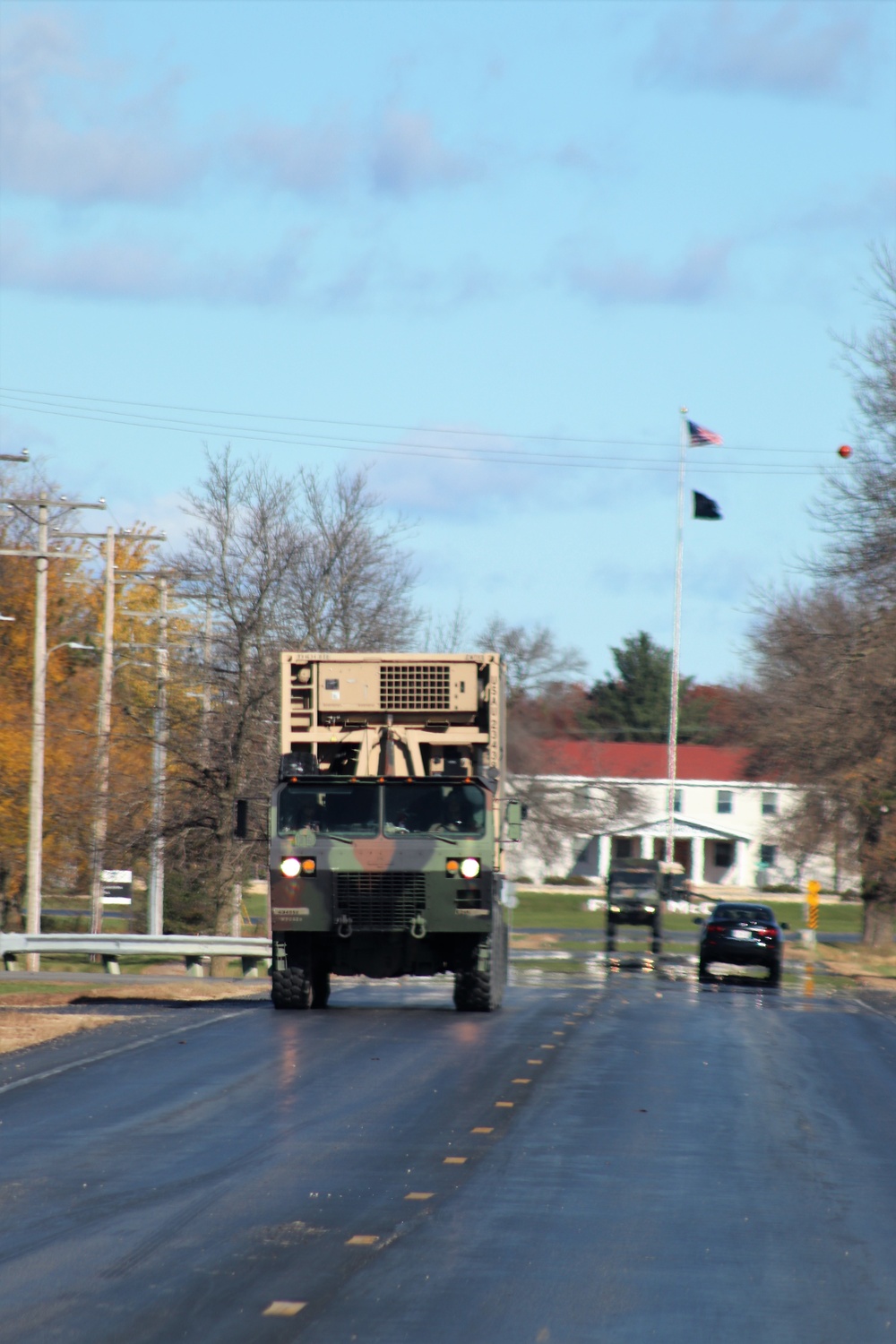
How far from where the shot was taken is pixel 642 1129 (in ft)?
40.5

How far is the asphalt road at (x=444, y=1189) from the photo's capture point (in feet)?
24.6

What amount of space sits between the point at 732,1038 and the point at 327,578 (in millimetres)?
28980

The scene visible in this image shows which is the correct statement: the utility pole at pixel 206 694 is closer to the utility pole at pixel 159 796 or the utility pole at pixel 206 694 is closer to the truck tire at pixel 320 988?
the utility pole at pixel 159 796

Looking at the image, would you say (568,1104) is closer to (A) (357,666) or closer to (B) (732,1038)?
(B) (732,1038)

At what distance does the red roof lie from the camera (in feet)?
293

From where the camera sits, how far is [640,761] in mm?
97188

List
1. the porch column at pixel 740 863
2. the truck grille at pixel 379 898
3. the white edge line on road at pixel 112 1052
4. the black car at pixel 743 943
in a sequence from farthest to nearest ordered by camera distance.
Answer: the porch column at pixel 740 863, the black car at pixel 743 943, the truck grille at pixel 379 898, the white edge line on road at pixel 112 1052

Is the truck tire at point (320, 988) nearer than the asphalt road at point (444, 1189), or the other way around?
the asphalt road at point (444, 1189)

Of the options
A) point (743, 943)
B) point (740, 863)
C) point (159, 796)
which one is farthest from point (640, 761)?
point (159, 796)

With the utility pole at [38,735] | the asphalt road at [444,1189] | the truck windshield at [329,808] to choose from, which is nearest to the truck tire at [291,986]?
the truck windshield at [329,808]

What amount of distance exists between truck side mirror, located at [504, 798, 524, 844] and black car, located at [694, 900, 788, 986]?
50.7 ft

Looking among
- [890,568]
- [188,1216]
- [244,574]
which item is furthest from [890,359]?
[188,1216]

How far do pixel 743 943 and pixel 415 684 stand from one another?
17194 mm

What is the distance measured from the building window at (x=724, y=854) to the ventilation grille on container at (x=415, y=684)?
75307mm
